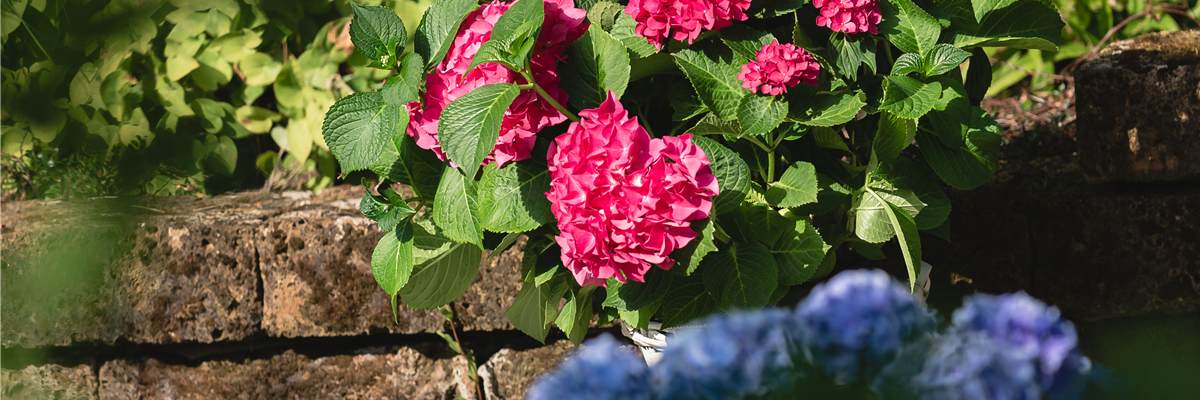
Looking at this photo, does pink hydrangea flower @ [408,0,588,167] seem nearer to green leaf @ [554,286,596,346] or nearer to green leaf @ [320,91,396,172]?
green leaf @ [320,91,396,172]

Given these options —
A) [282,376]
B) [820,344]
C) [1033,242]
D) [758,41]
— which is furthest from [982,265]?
[282,376]

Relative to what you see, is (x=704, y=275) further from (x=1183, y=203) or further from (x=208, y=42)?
(x=208, y=42)

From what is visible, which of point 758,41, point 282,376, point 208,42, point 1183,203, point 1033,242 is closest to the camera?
point 758,41

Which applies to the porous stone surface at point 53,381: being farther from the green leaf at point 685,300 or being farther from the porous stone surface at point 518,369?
the green leaf at point 685,300

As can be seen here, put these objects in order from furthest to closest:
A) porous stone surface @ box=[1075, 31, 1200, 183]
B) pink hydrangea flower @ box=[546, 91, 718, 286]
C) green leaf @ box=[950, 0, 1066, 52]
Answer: porous stone surface @ box=[1075, 31, 1200, 183] → green leaf @ box=[950, 0, 1066, 52] → pink hydrangea flower @ box=[546, 91, 718, 286]

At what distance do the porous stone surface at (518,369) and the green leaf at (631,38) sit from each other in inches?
36.7

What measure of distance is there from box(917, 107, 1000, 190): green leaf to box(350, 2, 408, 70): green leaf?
31.2 inches

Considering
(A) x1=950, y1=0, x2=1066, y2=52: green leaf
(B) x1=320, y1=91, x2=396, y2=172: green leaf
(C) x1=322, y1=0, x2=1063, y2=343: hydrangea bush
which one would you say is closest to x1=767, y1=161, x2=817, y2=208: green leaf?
(C) x1=322, y1=0, x2=1063, y2=343: hydrangea bush

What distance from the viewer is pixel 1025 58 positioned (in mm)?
2365

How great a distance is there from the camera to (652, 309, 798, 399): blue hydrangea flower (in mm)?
374

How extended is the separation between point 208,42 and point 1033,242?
239 centimetres

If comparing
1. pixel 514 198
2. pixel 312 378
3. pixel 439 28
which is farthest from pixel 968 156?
pixel 312 378

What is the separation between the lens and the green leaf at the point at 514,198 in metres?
1.00

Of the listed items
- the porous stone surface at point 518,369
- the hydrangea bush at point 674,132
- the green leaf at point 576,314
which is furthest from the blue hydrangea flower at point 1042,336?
the porous stone surface at point 518,369
